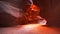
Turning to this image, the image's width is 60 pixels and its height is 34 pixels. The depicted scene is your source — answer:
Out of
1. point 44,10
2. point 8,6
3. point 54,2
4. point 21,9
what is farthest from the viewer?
point 21,9

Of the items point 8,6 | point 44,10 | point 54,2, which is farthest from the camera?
point 8,6

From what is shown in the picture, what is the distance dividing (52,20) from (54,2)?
44cm

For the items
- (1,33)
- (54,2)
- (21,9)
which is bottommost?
(1,33)

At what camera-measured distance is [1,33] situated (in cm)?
279

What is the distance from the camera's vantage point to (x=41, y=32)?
2.82 meters

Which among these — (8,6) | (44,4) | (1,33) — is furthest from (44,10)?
(1,33)

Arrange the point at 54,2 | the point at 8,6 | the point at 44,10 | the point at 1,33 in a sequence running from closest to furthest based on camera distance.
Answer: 1. the point at 1,33
2. the point at 54,2
3. the point at 44,10
4. the point at 8,6

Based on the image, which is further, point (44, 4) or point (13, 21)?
point (13, 21)

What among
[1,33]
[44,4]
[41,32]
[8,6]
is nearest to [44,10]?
[44,4]

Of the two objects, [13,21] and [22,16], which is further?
[22,16]

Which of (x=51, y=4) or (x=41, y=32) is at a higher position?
(x=51, y=4)

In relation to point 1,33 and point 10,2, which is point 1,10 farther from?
point 1,33

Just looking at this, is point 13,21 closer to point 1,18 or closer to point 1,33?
point 1,18

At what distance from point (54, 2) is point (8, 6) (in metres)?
1.21
